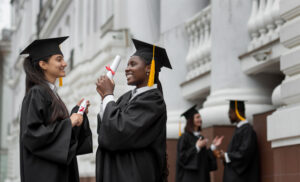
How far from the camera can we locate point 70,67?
2169cm

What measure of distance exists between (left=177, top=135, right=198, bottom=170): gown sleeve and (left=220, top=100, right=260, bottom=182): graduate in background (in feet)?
3.20

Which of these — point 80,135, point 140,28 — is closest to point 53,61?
point 80,135

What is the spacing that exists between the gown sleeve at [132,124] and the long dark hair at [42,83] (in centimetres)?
39

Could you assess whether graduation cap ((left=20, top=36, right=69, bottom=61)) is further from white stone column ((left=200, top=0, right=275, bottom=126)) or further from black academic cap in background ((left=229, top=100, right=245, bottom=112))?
white stone column ((left=200, top=0, right=275, bottom=126))

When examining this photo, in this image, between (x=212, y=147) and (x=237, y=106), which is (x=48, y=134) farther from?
(x=212, y=147)

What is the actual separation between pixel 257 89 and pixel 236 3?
1428 mm

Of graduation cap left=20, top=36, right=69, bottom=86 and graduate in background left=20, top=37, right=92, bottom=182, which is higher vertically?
graduation cap left=20, top=36, right=69, bottom=86

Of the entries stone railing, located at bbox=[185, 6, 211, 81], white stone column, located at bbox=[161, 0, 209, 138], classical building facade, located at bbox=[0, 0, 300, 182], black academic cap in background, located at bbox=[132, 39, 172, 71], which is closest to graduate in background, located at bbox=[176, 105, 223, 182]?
classical building facade, located at bbox=[0, 0, 300, 182]

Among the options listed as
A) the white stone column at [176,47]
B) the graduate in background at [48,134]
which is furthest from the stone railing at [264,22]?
the graduate in background at [48,134]

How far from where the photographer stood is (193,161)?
36.3 ft

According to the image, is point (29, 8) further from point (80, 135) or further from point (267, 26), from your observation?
point (80, 135)

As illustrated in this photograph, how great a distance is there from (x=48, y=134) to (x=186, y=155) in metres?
5.74

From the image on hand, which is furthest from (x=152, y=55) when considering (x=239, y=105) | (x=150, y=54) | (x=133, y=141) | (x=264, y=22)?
(x=264, y=22)

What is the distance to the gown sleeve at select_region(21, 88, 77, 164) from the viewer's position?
567 centimetres
